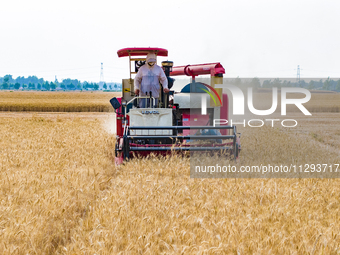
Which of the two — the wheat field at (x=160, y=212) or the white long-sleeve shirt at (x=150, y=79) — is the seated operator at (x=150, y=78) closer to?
the white long-sleeve shirt at (x=150, y=79)

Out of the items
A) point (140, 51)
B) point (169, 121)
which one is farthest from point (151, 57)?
point (169, 121)

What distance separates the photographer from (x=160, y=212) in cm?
341

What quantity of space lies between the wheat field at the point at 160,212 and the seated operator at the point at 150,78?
1.80 metres

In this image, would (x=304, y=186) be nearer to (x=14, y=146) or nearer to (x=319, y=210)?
(x=319, y=210)

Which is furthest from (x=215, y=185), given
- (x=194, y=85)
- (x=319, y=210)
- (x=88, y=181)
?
(x=194, y=85)

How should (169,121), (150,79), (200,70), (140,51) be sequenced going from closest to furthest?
(169,121), (150,79), (140,51), (200,70)

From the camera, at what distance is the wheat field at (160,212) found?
2.74 metres

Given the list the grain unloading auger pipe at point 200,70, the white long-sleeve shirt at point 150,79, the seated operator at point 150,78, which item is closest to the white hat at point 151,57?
the seated operator at point 150,78

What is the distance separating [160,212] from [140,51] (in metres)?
4.57

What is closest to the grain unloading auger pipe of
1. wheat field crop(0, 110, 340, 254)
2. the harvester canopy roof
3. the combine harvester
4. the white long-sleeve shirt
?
the combine harvester

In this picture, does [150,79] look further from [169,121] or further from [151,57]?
[169,121]

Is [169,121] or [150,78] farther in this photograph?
[150,78]

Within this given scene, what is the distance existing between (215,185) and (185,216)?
3.98 feet

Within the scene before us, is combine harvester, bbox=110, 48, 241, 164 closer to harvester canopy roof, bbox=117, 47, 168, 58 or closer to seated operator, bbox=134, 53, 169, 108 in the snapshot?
harvester canopy roof, bbox=117, 47, 168, 58
